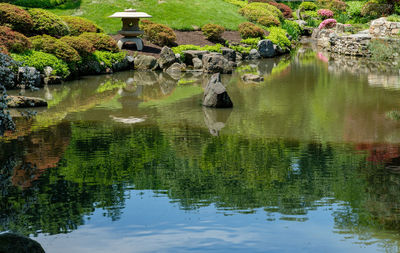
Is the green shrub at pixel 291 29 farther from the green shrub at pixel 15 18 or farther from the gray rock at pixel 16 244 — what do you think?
the gray rock at pixel 16 244

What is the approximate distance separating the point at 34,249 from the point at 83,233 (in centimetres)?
184

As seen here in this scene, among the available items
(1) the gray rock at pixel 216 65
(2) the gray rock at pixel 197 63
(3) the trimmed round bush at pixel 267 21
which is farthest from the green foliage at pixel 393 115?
(3) the trimmed round bush at pixel 267 21

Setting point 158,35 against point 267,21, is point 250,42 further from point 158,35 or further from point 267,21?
point 158,35

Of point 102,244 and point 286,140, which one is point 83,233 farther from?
point 286,140

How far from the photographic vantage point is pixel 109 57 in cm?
2589

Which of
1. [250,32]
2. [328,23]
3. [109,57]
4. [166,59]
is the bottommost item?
[166,59]

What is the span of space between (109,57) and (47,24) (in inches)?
135

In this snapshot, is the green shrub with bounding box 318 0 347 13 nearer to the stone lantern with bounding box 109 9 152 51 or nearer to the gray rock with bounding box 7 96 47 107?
the stone lantern with bounding box 109 9 152 51

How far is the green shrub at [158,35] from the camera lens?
30.2m

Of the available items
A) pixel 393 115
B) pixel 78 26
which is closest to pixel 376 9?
pixel 78 26

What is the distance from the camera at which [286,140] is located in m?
12.3

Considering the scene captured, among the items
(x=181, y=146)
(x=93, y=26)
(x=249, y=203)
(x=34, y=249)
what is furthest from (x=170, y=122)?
(x=93, y=26)

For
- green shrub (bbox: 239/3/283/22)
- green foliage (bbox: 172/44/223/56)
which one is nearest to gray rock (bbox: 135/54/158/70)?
green foliage (bbox: 172/44/223/56)

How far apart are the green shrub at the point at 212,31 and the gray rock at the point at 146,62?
6.93 metres
